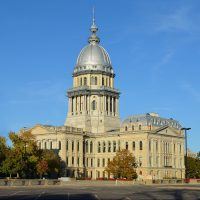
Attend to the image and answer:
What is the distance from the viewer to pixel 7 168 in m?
112

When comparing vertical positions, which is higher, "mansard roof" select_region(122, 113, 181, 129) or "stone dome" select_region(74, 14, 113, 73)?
"stone dome" select_region(74, 14, 113, 73)

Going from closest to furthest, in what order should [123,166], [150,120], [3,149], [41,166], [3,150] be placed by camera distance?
[3,150], [3,149], [41,166], [123,166], [150,120]

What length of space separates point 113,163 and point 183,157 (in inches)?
1338

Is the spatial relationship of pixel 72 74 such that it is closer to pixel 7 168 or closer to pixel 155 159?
pixel 155 159

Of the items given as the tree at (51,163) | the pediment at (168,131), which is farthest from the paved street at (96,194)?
the pediment at (168,131)

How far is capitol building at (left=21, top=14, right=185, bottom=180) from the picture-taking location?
155375mm

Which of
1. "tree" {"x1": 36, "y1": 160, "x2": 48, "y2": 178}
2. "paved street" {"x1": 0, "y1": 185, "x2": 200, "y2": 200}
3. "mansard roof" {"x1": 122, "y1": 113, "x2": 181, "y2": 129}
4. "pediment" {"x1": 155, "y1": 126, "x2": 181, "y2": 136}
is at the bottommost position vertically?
"paved street" {"x1": 0, "y1": 185, "x2": 200, "y2": 200}

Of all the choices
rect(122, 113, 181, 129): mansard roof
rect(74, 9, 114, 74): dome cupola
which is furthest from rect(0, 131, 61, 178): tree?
rect(74, 9, 114, 74): dome cupola

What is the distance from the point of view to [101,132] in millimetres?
169500

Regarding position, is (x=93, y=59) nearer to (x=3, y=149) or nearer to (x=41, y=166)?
(x=41, y=166)

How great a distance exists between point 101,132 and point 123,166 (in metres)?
28.1

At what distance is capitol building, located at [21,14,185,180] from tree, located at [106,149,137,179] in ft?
27.8

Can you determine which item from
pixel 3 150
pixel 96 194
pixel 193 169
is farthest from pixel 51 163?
pixel 96 194

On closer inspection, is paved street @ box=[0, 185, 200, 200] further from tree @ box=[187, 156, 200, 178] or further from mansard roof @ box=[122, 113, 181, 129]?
tree @ box=[187, 156, 200, 178]
